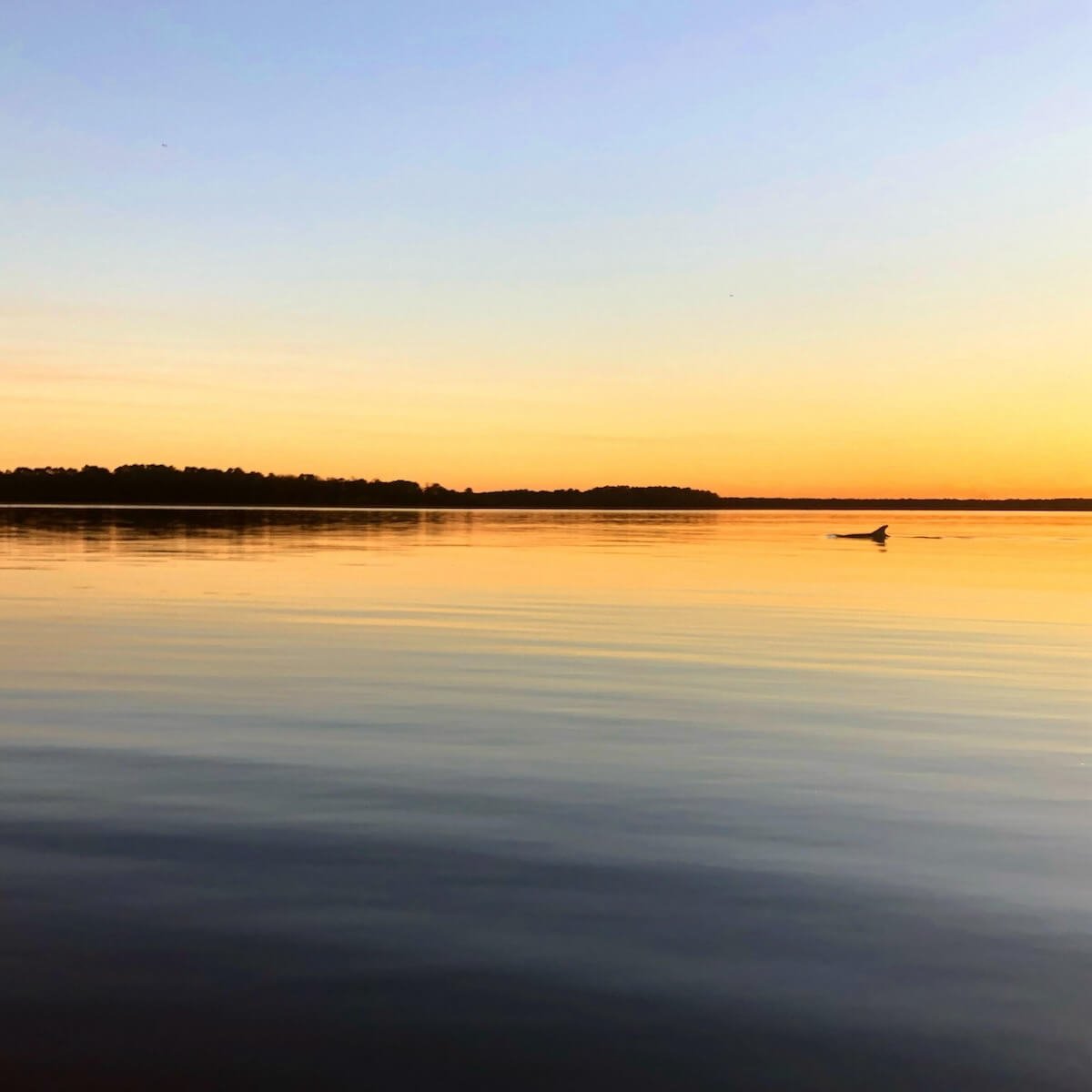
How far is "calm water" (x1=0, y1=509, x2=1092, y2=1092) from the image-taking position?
7.22 m

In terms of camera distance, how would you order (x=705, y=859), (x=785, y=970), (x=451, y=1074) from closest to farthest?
(x=451, y=1074), (x=785, y=970), (x=705, y=859)

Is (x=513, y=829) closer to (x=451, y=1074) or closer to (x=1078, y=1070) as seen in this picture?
(x=451, y=1074)

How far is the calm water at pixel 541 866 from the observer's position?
7.22 m

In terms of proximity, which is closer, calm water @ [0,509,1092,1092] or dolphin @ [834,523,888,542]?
calm water @ [0,509,1092,1092]

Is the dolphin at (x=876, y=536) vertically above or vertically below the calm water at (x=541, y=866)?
above

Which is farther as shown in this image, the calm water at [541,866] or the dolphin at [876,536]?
the dolphin at [876,536]

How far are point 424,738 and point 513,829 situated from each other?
5145 mm

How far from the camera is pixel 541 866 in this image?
10820 mm

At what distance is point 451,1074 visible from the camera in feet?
22.3

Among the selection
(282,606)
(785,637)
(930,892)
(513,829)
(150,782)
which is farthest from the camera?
(282,606)

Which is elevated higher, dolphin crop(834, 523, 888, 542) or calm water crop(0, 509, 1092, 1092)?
dolphin crop(834, 523, 888, 542)

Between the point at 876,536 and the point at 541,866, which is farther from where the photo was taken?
the point at 876,536

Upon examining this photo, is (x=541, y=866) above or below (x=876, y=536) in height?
below

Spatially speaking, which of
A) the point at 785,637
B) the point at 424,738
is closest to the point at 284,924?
the point at 424,738
